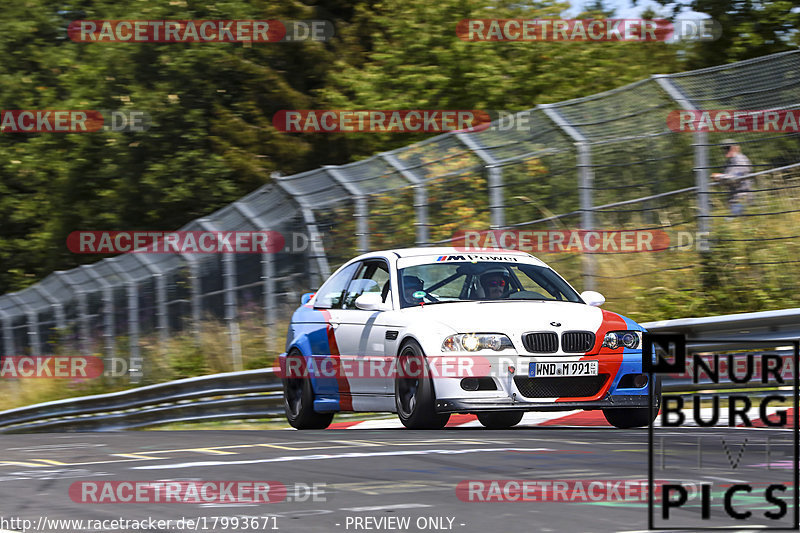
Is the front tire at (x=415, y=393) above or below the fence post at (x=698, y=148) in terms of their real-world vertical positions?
below

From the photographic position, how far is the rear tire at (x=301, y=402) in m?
11.6

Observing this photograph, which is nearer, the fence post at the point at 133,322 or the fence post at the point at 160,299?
the fence post at the point at 160,299

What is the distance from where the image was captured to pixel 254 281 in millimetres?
18938

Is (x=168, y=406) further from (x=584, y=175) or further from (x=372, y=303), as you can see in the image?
(x=372, y=303)

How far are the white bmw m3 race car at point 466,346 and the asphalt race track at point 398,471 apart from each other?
27 centimetres

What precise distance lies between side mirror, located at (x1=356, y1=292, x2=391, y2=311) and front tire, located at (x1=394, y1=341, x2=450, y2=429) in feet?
1.76

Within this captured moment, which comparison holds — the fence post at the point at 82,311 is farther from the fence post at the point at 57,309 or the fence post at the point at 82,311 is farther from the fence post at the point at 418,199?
the fence post at the point at 418,199

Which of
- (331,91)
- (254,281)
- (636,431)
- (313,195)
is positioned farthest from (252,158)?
(636,431)

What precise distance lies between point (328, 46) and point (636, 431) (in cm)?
2621

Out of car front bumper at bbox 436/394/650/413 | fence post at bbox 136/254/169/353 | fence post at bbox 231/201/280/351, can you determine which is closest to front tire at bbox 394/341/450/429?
car front bumper at bbox 436/394/650/413

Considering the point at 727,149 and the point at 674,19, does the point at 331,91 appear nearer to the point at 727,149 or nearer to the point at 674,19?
the point at 674,19

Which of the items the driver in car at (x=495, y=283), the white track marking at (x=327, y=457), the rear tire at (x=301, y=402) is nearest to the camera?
the white track marking at (x=327, y=457)

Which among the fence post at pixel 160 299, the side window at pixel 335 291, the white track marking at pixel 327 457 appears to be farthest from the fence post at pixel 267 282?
the white track marking at pixel 327 457

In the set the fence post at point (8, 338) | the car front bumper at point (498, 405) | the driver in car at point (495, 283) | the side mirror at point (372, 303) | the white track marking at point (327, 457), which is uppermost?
the driver in car at point (495, 283)
